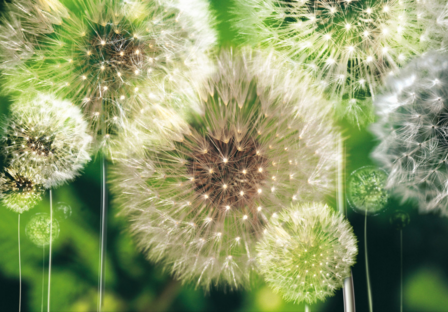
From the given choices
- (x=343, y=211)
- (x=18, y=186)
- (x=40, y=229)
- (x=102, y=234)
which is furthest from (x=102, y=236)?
(x=343, y=211)

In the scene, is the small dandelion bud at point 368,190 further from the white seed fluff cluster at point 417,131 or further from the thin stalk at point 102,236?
the thin stalk at point 102,236

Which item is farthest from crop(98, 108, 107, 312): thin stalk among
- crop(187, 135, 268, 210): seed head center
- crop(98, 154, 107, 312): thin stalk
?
crop(187, 135, 268, 210): seed head center

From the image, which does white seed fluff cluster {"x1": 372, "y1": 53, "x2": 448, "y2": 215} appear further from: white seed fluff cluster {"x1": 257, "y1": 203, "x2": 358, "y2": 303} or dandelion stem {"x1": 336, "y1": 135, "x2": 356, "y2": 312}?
white seed fluff cluster {"x1": 257, "y1": 203, "x2": 358, "y2": 303}

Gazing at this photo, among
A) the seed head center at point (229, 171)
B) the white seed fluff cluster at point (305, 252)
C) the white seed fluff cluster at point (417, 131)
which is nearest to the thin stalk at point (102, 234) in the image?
the seed head center at point (229, 171)

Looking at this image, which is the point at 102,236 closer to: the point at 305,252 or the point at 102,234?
the point at 102,234

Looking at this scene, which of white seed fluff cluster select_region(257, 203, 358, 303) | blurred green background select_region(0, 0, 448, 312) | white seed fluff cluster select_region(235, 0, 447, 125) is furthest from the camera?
blurred green background select_region(0, 0, 448, 312)
